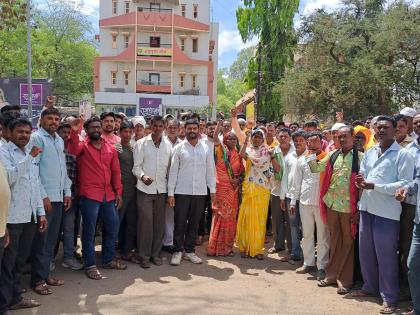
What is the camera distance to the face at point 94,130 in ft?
16.6

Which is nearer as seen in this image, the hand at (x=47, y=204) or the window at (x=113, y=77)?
the hand at (x=47, y=204)

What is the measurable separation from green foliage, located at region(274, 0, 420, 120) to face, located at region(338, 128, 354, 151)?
16.9 meters

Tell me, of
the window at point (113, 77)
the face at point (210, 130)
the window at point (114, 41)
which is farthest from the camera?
the window at point (114, 41)

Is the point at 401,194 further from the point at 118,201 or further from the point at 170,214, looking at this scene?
the point at 170,214

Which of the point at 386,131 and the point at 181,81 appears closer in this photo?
the point at 386,131

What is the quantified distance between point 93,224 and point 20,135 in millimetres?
1601

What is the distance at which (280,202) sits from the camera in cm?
638

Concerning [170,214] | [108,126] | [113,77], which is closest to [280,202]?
[170,214]

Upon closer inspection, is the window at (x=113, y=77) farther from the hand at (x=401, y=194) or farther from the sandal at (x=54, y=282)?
the hand at (x=401, y=194)

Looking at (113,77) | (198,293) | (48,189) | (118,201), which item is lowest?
(198,293)

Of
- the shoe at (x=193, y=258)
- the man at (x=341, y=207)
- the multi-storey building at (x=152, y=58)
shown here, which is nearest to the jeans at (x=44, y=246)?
the shoe at (x=193, y=258)

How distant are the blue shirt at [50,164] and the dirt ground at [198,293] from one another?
109cm

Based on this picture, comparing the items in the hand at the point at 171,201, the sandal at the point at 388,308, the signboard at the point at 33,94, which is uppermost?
the signboard at the point at 33,94

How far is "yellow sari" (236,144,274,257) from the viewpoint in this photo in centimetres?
613
